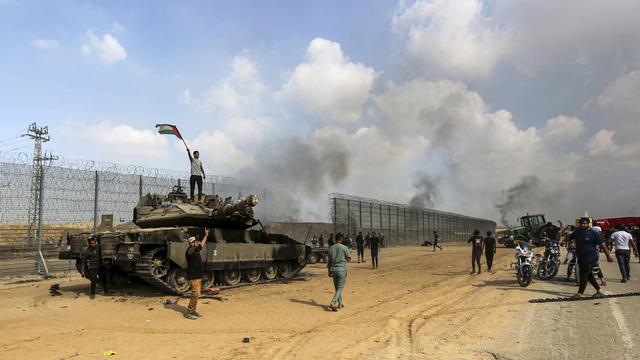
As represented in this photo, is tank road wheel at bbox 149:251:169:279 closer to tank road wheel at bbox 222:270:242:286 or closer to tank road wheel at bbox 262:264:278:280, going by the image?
tank road wheel at bbox 222:270:242:286

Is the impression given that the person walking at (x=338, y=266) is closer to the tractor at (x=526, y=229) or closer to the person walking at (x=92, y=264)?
the person walking at (x=92, y=264)

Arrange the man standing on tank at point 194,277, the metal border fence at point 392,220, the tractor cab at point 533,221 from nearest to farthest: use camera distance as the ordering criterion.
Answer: the man standing on tank at point 194,277
the tractor cab at point 533,221
the metal border fence at point 392,220

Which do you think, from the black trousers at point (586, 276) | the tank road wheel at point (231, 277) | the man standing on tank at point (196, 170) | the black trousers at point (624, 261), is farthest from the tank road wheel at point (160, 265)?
the black trousers at point (624, 261)

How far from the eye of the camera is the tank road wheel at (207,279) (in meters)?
13.4

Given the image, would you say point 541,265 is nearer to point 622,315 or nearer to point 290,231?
point 622,315

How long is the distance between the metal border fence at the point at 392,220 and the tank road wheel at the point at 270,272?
20.6 meters

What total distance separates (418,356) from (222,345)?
2.79 meters

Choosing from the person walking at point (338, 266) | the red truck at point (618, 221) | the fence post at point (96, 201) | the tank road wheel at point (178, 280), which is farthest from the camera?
the red truck at point (618, 221)

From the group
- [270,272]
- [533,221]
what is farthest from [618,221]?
[270,272]

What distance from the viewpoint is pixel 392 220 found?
4853 cm

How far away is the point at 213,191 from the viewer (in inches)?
985

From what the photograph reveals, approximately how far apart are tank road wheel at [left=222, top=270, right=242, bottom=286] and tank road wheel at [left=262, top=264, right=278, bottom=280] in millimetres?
1161

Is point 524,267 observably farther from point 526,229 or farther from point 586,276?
point 526,229

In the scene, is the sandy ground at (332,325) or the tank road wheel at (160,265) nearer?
the sandy ground at (332,325)
